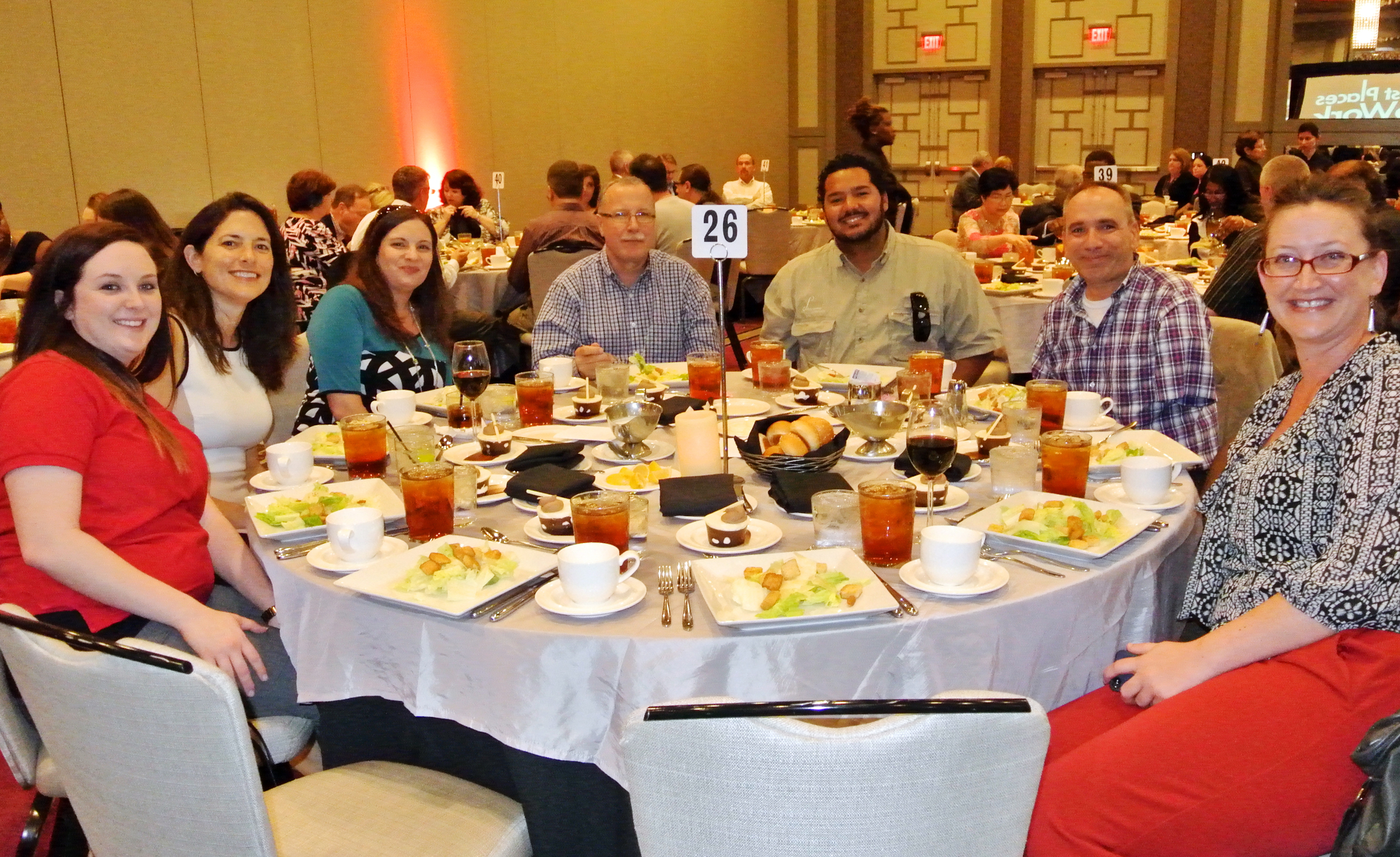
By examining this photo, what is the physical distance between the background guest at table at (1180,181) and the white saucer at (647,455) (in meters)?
8.95

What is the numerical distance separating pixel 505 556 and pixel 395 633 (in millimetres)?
208

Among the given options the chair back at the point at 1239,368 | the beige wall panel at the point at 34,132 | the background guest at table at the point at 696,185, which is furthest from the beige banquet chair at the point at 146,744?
the background guest at table at the point at 696,185

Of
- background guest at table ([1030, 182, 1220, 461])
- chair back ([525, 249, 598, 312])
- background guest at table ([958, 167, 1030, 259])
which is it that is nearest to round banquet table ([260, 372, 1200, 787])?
background guest at table ([1030, 182, 1220, 461])

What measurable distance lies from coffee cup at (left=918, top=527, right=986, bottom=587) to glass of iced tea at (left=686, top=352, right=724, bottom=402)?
1384 millimetres

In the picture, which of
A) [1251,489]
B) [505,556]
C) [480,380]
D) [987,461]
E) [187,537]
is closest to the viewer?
[505,556]

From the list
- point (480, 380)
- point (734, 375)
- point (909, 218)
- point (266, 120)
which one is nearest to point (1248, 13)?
point (909, 218)

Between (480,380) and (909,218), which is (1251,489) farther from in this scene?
(909,218)

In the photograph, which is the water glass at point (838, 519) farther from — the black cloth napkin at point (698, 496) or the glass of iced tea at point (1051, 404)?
the glass of iced tea at point (1051, 404)

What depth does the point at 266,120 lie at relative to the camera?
8766mm

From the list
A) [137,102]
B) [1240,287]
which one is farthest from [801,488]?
[137,102]

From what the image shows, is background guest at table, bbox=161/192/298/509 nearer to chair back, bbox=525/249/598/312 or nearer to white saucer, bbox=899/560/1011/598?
white saucer, bbox=899/560/1011/598

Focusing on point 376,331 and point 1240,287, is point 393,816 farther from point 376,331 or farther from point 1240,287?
point 1240,287

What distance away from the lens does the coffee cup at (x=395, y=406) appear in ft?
9.18

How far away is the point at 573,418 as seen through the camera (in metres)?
2.97
